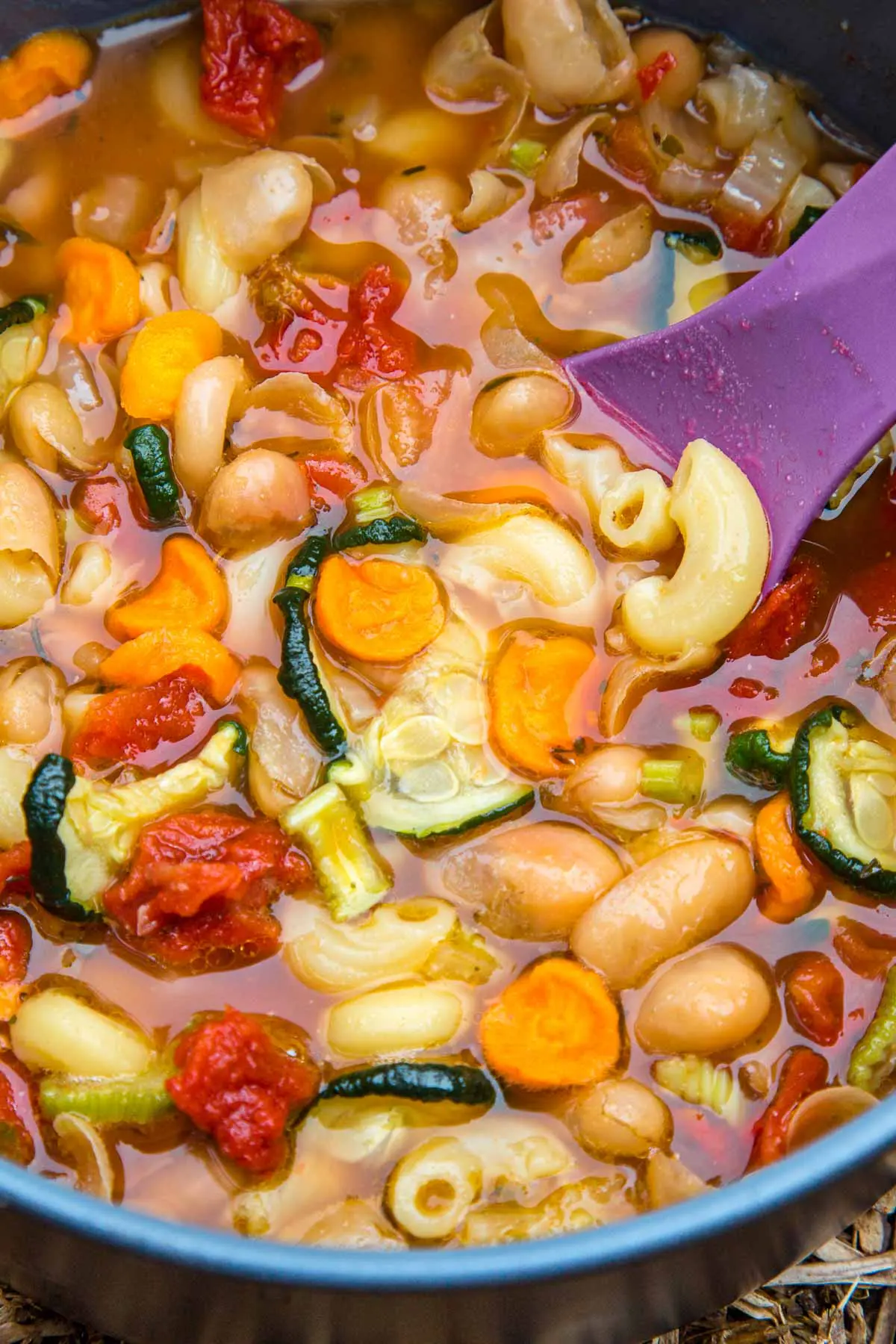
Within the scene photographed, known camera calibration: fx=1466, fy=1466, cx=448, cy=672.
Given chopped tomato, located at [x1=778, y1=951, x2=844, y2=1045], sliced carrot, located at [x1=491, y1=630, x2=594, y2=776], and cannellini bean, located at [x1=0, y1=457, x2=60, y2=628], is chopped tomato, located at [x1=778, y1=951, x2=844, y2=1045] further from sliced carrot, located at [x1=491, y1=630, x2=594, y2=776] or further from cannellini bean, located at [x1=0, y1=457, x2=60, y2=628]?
cannellini bean, located at [x1=0, y1=457, x2=60, y2=628]

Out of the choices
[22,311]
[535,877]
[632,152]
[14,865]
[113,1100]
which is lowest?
[113,1100]

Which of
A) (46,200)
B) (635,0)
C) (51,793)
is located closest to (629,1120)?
(51,793)

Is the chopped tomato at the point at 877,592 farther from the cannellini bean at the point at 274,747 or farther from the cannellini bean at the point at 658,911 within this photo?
the cannellini bean at the point at 274,747

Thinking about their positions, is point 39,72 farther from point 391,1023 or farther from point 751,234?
point 391,1023

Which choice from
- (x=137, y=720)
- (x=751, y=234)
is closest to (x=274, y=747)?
(x=137, y=720)

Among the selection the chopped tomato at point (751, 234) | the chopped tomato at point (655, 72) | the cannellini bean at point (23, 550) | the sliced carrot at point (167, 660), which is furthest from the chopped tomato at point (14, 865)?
the chopped tomato at point (655, 72)

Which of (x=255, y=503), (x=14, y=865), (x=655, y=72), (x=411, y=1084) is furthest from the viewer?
(x=655, y=72)

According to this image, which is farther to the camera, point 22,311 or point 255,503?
point 22,311

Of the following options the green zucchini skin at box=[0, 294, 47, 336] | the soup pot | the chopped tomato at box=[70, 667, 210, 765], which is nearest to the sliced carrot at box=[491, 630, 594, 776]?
the chopped tomato at box=[70, 667, 210, 765]
